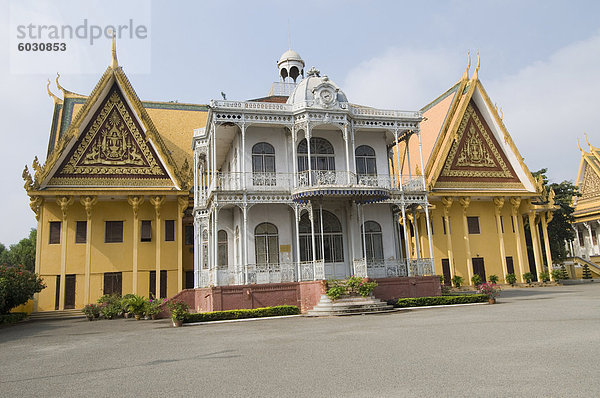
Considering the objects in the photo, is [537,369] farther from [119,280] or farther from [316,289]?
[119,280]

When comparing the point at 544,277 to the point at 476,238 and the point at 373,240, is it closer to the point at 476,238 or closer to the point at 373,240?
the point at 476,238

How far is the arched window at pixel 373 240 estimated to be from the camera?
21.7 metres

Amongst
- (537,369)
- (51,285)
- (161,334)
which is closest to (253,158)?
(161,334)

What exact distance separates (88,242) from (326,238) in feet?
42.1

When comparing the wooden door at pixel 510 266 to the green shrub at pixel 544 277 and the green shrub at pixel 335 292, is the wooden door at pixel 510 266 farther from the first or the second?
the green shrub at pixel 335 292

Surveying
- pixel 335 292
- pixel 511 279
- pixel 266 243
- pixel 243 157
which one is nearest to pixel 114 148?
pixel 243 157

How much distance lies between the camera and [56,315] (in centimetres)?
2353

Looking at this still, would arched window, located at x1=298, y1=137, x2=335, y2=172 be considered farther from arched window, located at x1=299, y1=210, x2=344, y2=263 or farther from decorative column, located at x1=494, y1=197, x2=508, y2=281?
decorative column, located at x1=494, y1=197, x2=508, y2=281

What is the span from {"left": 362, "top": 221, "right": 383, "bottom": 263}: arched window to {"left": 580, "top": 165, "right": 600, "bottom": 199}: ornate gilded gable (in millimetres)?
35487

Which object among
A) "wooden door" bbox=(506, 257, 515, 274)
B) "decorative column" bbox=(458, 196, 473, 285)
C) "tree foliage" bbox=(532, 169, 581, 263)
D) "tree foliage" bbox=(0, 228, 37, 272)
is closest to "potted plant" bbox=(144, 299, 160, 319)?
"decorative column" bbox=(458, 196, 473, 285)

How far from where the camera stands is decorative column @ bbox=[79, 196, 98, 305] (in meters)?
24.4

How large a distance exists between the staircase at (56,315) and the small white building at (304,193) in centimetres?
678

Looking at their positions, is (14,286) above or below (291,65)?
below

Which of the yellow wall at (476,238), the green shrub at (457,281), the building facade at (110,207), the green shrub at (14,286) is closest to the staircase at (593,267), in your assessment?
the yellow wall at (476,238)
